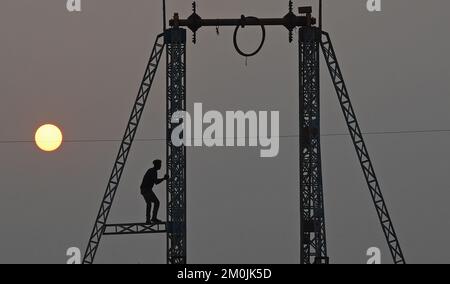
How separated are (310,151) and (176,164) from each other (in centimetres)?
591

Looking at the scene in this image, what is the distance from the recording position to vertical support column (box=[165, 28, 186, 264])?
174 ft

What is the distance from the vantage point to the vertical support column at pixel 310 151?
2100 inches

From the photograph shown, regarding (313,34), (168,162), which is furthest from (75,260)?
(313,34)

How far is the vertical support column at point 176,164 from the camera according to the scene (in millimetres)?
53188

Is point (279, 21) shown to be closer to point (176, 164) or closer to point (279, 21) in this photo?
point (279, 21)

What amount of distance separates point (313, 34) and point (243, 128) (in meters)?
12.6

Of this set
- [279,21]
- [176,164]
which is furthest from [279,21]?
[176,164]

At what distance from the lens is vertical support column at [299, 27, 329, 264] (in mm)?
53344

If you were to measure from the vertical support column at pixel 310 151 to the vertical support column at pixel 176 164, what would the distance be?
518 centimetres

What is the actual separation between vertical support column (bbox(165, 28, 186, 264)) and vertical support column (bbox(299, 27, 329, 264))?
17.0ft

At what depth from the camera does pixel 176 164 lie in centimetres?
5319

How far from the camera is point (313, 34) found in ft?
176
